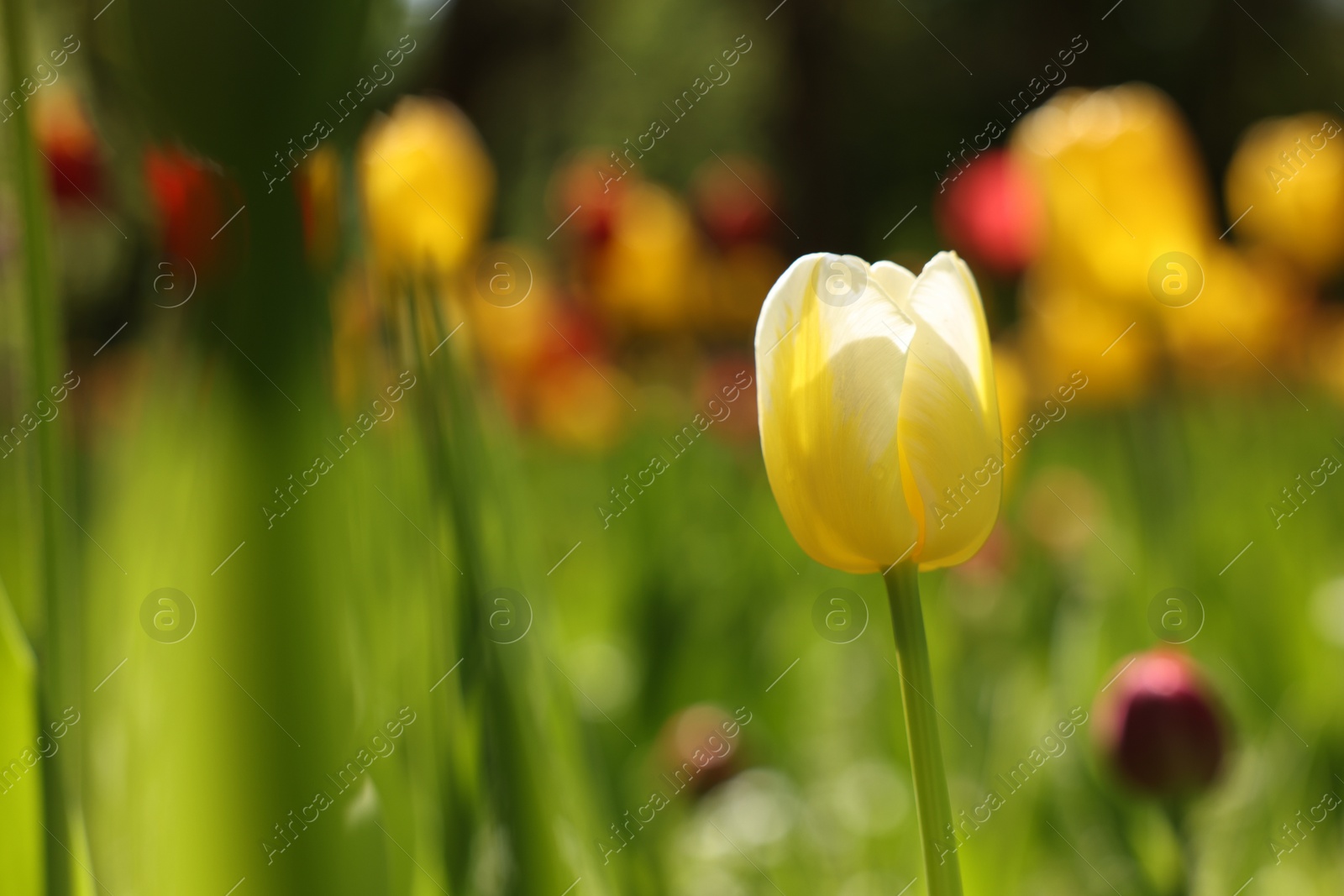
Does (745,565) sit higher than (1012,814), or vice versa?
(1012,814)

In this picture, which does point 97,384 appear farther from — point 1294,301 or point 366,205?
point 1294,301

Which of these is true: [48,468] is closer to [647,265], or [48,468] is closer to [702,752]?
[702,752]

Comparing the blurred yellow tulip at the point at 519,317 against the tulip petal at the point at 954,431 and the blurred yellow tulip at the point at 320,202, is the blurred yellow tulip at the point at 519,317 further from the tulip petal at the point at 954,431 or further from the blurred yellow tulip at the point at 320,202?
the blurred yellow tulip at the point at 320,202

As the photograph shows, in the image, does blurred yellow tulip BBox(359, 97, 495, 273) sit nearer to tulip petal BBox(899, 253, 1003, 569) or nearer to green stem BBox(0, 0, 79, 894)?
green stem BBox(0, 0, 79, 894)

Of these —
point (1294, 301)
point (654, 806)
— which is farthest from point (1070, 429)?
point (654, 806)

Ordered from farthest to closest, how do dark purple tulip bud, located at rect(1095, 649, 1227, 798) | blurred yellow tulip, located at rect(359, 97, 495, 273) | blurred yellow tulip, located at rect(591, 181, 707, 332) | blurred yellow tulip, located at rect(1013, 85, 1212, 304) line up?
blurred yellow tulip, located at rect(591, 181, 707, 332), blurred yellow tulip, located at rect(1013, 85, 1212, 304), blurred yellow tulip, located at rect(359, 97, 495, 273), dark purple tulip bud, located at rect(1095, 649, 1227, 798)

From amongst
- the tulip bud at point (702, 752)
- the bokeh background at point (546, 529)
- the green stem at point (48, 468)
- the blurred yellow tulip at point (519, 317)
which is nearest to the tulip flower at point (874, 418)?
the bokeh background at point (546, 529)

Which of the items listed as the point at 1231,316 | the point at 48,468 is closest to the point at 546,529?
the point at 1231,316

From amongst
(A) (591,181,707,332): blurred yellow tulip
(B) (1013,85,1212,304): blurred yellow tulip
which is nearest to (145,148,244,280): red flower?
(B) (1013,85,1212,304): blurred yellow tulip

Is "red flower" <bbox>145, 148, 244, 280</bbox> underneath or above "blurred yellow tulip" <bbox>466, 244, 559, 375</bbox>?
above
